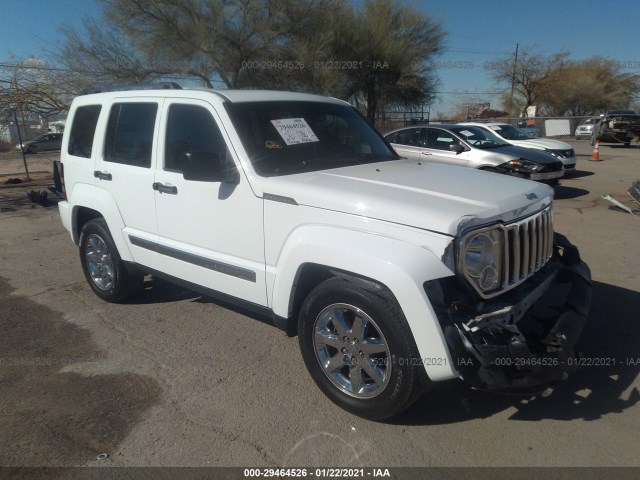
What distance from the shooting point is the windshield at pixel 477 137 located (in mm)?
10789

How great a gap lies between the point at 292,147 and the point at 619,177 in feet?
43.6

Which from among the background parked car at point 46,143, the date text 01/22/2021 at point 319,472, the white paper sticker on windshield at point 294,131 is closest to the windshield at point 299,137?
the white paper sticker on windshield at point 294,131

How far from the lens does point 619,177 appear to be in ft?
45.5

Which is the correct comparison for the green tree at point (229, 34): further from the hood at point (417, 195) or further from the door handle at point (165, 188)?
the hood at point (417, 195)

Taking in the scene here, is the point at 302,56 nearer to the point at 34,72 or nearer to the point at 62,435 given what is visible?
the point at 34,72

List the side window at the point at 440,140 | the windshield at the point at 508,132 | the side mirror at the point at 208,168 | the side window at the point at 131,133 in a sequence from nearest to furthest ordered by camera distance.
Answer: the side mirror at the point at 208,168
the side window at the point at 131,133
the side window at the point at 440,140
the windshield at the point at 508,132

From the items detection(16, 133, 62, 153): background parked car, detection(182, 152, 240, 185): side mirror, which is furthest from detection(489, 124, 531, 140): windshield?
detection(16, 133, 62, 153): background parked car

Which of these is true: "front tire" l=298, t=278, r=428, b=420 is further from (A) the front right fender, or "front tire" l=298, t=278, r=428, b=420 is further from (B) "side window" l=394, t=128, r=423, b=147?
(B) "side window" l=394, t=128, r=423, b=147

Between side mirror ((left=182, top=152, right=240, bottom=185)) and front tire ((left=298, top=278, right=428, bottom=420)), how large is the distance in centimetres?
106

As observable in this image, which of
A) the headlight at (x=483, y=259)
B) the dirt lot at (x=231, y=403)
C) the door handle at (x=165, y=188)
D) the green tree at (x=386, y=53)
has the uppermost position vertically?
the green tree at (x=386, y=53)

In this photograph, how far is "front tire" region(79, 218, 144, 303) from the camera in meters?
4.87

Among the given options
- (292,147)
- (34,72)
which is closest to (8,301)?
(292,147)

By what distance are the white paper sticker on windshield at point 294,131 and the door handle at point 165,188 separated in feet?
3.11

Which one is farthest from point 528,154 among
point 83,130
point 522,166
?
point 83,130
